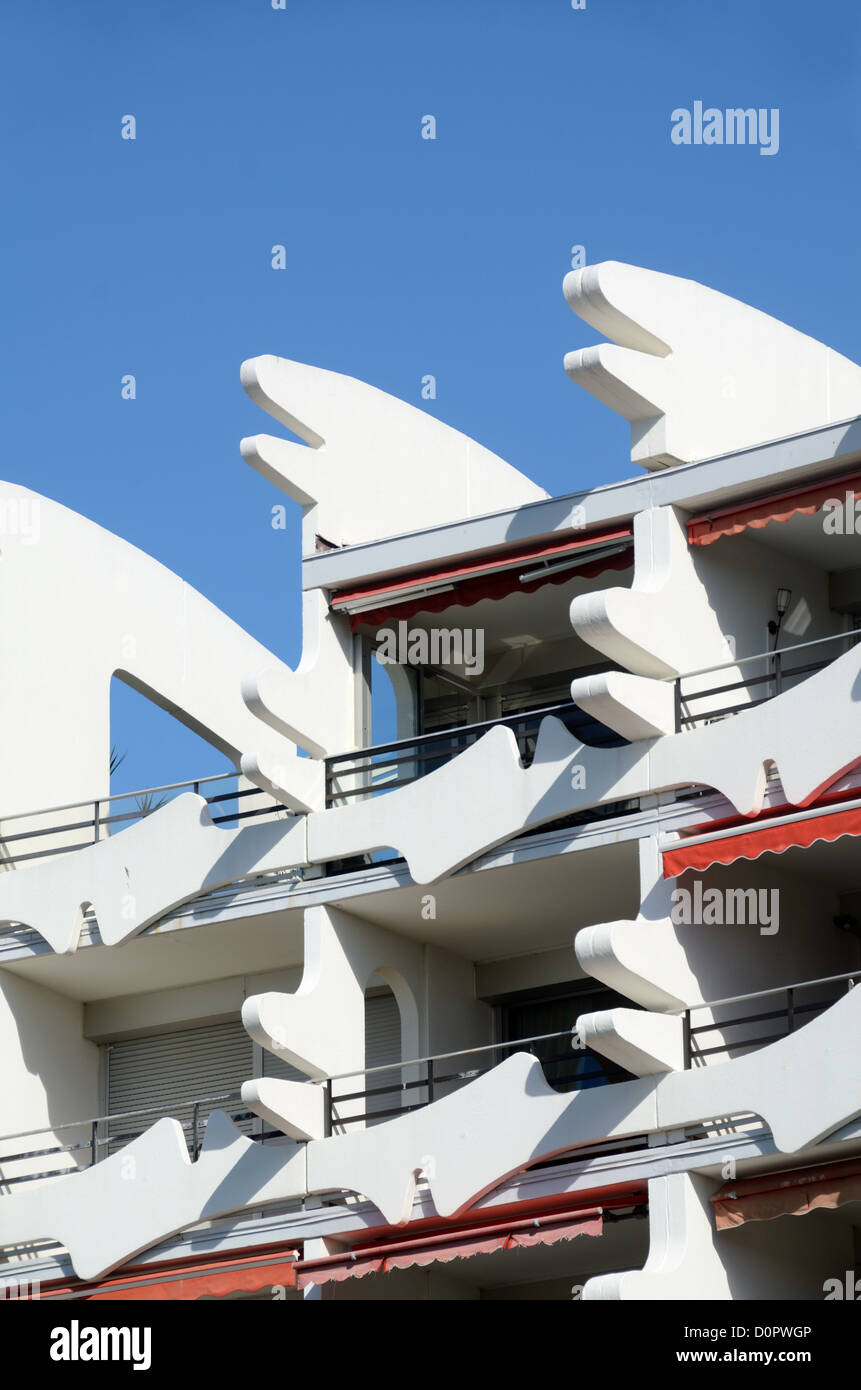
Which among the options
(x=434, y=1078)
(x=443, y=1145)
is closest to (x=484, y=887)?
(x=434, y=1078)

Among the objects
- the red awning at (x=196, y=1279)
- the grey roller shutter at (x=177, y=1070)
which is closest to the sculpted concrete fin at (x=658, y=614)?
the red awning at (x=196, y=1279)

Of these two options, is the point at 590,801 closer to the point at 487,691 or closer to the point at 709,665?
the point at 709,665

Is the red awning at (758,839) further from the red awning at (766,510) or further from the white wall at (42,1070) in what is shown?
the white wall at (42,1070)

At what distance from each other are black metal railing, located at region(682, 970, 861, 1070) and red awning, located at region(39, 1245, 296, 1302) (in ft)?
14.6

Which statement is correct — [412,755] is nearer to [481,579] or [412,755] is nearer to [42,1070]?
[481,579]

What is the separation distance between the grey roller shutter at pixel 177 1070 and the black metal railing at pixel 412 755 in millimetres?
3546

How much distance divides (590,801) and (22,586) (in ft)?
26.2

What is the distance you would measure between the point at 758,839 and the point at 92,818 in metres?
9.25

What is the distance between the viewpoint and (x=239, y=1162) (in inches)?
1027

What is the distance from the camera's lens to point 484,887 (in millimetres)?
26359
